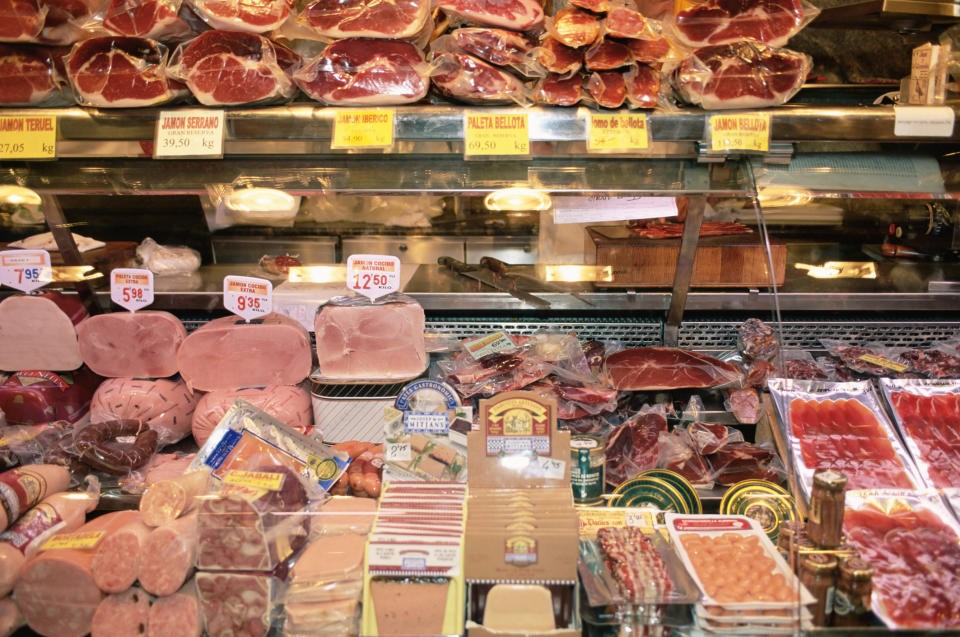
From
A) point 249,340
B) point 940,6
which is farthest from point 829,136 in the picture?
point 249,340

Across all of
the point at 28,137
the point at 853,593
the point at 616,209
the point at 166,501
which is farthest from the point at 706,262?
the point at 28,137

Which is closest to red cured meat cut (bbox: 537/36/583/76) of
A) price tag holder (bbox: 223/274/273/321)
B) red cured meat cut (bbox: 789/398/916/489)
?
price tag holder (bbox: 223/274/273/321)

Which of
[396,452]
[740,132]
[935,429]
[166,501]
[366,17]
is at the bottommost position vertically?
[166,501]

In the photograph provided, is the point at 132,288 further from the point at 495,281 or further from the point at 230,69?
the point at 495,281

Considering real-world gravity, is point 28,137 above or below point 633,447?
above

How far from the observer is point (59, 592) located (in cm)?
202

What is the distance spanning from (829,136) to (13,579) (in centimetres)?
296

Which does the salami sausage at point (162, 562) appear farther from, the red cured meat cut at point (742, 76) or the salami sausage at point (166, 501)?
the red cured meat cut at point (742, 76)

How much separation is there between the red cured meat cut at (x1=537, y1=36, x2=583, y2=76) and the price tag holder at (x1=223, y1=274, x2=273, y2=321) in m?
1.43

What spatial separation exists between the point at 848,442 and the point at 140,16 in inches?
120

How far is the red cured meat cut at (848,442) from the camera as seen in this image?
2500mm

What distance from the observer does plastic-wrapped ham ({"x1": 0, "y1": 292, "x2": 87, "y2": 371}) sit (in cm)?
293

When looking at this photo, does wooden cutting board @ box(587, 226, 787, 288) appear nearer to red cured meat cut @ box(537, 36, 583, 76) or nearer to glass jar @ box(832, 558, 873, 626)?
red cured meat cut @ box(537, 36, 583, 76)

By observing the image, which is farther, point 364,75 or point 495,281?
point 495,281
